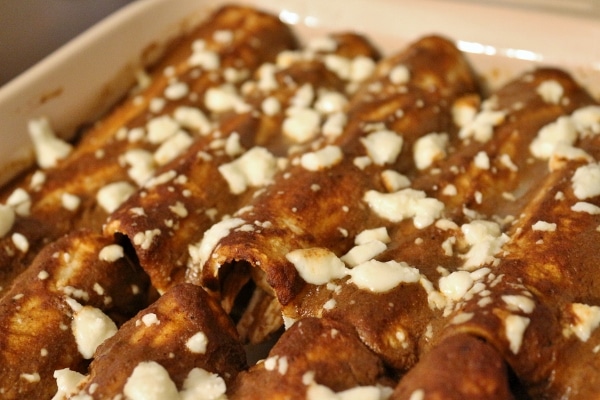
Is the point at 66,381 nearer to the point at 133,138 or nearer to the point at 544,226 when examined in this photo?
the point at 133,138

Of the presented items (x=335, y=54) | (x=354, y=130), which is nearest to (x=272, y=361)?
(x=354, y=130)

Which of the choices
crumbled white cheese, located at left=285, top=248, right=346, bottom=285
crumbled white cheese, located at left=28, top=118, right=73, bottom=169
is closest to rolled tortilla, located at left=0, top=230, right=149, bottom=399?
crumbled white cheese, located at left=285, top=248, right=346, bottom=285

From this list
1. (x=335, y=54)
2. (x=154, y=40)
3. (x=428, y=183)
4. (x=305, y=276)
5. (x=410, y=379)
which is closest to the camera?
(x=410, y=379)

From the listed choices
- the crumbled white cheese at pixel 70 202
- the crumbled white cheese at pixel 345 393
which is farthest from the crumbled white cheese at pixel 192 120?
the crumbled white cheese at pixel 345 393

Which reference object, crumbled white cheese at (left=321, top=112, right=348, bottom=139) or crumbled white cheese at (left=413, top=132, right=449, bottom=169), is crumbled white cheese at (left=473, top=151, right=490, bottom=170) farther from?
crumbled white cheese at (left=321, top=112, right=348, bottom=139)

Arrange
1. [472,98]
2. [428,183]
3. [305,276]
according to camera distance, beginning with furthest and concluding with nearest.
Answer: [472,98] < [428,183] < [305,276]

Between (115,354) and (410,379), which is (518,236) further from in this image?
(115,354)

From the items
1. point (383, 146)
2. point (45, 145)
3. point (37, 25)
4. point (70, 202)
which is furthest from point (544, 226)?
point (37, 25)
